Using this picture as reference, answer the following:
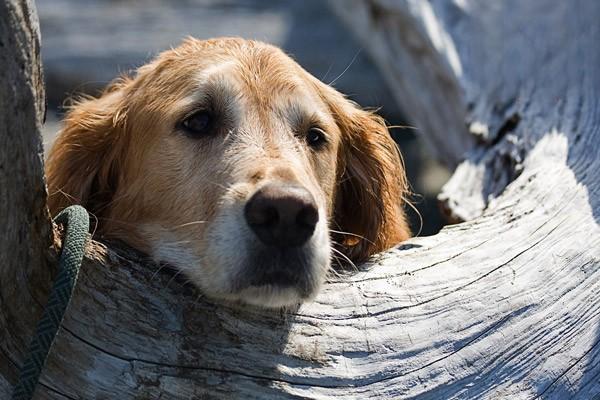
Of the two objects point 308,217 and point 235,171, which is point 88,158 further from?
point 308,217

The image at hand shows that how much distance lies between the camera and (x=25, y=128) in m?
2.40

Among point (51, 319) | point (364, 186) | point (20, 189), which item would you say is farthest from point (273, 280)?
point (364, 186)

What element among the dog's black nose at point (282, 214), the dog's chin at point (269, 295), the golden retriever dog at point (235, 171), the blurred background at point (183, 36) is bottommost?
the dog's chin at point (269, 295)

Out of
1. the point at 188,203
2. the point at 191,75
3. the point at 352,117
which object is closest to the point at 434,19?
the point at 352,117

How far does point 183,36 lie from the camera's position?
10195 millimetres

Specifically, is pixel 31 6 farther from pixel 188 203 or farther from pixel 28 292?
pixel 188 203

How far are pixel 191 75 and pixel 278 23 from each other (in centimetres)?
717

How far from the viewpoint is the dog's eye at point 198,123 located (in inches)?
140

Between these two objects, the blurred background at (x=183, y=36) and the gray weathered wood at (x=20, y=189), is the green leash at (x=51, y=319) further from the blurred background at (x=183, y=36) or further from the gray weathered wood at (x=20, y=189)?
the blurred background at (x=183, y=36)

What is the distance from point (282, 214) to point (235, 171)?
0.45m

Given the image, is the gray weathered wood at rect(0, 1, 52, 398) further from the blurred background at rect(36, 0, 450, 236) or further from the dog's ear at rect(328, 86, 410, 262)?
the blurred background at rect(36, 0, 450, 236)

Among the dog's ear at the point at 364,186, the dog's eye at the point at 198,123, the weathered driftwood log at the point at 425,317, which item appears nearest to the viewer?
the weathered driftwood log at the point at 425,317

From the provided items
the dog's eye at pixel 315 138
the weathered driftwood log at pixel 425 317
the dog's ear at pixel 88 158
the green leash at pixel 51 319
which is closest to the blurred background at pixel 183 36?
the weathered driftwood log at pixel 425 317

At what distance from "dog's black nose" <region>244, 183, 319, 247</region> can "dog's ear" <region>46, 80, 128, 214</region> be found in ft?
3.81
